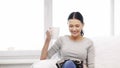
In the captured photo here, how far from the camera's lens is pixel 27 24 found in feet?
8.46

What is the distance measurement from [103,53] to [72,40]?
0.30 metres

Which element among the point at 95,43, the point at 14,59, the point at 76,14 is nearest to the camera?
the point at 76,14

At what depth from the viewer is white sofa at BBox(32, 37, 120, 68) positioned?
1811mm

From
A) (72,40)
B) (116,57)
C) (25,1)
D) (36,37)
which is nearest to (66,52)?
(72,40)

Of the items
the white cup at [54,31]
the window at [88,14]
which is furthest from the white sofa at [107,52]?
the window at [88,14]

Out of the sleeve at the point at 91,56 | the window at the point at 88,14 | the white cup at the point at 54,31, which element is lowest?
the sleeve at the point at 91,56

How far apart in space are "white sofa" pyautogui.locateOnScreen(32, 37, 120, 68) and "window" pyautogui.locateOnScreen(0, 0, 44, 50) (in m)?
0.83

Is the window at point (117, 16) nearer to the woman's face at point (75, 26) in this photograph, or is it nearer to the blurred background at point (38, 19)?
the blurred background at point (38, 19)

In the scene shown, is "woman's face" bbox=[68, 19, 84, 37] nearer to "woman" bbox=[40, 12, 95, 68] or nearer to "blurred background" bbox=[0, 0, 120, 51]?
"woman" bbox=[40, 12, 95, 68]

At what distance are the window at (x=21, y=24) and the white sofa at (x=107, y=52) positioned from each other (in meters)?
0.83

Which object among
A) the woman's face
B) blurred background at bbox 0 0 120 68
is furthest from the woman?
blurred background at bbox 0 0 120 68

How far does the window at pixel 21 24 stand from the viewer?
2557 mm

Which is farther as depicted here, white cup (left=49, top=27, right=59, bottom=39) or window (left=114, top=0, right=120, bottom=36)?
window (left=114, top=0, right=120, bottom=36)

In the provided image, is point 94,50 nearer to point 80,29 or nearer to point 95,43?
point 95,43
